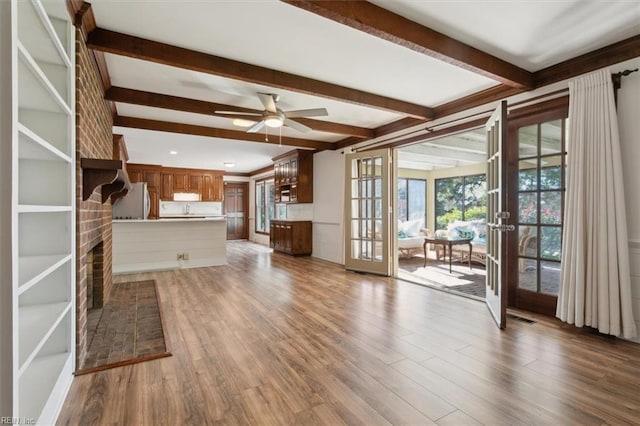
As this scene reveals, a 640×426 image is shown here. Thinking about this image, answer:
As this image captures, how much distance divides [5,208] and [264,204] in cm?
920

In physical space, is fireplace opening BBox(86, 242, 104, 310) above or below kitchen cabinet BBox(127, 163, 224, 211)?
below

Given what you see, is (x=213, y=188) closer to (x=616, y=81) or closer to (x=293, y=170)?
(x=293, y=170)

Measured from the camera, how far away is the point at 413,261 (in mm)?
6785

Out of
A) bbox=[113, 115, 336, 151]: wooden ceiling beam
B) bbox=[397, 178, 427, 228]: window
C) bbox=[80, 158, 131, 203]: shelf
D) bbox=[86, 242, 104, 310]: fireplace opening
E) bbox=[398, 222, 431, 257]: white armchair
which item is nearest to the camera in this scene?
bbox=[80, 158, 131, 203]: shelf

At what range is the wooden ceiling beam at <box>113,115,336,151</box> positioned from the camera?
15.4 feet

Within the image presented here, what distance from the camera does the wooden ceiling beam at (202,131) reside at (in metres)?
4.68

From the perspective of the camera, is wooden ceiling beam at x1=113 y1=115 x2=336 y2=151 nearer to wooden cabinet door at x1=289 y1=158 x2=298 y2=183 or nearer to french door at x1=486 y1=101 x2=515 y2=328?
wooden cabinet door at x1=289 y1=158 x2=298 y2=183

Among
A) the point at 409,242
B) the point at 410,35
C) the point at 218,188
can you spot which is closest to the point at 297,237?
the point at 409,242

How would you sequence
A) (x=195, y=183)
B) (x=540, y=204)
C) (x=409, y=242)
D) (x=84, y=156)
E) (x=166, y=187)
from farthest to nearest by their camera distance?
(x=195, y=183) < (x=166, y=187) < (x=409, y=242) < (x=540, y=204) < (x=84, y=156)

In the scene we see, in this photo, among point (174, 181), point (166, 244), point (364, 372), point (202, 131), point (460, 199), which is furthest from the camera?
point (174, 181)

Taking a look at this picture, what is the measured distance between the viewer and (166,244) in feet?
18.7

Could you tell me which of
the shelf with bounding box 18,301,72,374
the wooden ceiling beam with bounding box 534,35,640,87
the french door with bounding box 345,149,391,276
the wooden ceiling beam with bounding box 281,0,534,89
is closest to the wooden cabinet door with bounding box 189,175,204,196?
the french door with bounding box 345,149,391,276

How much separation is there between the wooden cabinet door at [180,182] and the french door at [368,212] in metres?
6.14

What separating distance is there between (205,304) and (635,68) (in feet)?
15.1
